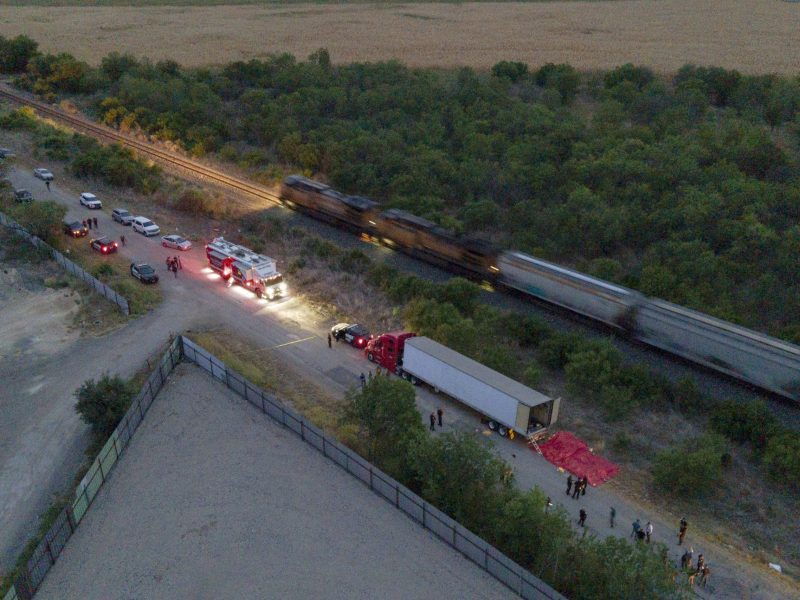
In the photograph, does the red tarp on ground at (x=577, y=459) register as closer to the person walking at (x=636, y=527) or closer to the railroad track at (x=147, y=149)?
the person walking at (x=636, y=527)

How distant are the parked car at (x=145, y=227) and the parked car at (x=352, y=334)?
61.2 ft

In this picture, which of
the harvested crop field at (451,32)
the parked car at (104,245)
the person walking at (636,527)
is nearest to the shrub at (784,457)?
the person walking at (636,527)

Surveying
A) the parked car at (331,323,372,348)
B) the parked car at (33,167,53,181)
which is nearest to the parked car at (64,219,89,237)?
the parked car at (33,167,53,181)

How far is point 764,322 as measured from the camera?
37562 millimetres

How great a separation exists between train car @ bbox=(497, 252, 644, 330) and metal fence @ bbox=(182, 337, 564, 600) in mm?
16983

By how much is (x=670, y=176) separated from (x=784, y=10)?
95.4 metres

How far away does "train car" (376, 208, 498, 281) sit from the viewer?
132ft

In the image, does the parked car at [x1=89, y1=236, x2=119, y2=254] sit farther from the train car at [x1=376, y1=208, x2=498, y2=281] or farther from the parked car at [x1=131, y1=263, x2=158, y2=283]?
the train car at [x1=376, y1=208, x2=498, y2=281]

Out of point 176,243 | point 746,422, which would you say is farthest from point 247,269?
point 746,422

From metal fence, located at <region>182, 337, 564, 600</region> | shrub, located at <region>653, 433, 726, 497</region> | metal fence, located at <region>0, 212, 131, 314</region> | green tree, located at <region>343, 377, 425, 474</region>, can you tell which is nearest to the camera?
metal fence, located at <region>182, 337, 564, 600</region>

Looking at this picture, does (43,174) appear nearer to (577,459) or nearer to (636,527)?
(577,459)

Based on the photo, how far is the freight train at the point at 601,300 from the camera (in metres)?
31.0

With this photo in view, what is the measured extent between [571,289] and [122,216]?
101 ft

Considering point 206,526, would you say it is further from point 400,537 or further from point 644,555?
point 644,555
